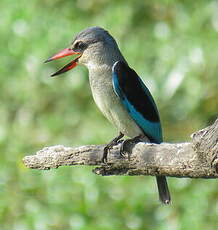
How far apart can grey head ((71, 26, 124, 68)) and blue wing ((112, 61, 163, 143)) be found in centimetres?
13

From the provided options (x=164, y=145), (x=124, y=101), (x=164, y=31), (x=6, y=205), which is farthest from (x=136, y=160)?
(x=164, y=31)

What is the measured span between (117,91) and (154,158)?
1.08 meters

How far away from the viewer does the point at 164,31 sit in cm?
A: 659

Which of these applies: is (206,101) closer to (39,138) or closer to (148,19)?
(148,19)

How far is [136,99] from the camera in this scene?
511cm

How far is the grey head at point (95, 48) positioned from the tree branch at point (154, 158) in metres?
0.90

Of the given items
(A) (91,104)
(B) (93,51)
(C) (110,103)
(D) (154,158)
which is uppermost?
(A) (91,104)

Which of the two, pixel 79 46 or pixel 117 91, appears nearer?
pixel 117 91

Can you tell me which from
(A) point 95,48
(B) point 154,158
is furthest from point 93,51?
(B) point 154,158

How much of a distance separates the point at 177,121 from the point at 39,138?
115 cm

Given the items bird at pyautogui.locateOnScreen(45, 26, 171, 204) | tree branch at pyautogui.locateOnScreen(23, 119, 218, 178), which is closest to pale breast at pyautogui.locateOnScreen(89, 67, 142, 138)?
bird at pyautogui.locateOnScreen(45, 26, 171, 204)

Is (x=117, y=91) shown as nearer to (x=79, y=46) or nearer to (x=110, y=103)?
(x=110, y=103)

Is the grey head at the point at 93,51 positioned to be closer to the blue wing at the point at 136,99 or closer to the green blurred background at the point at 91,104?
the blue wing at the point at 136,99

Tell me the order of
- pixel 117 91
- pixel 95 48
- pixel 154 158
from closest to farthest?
pixel 154 158
pixel 117 91
pixel 95 48
